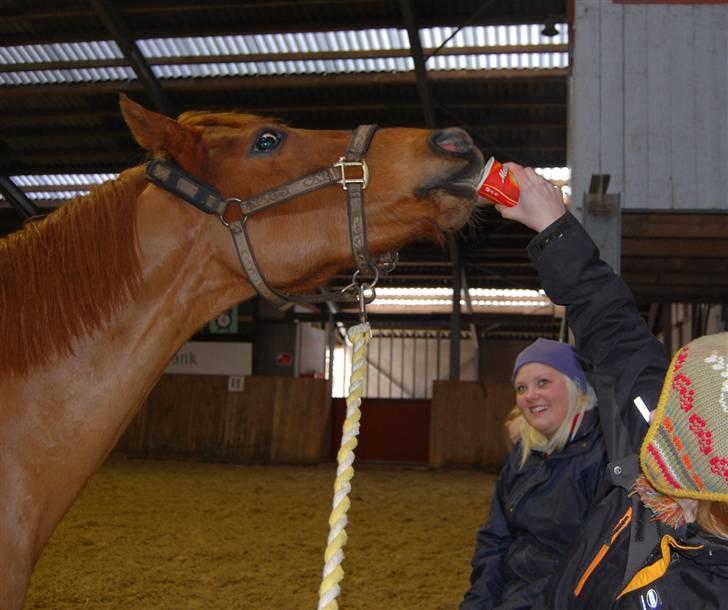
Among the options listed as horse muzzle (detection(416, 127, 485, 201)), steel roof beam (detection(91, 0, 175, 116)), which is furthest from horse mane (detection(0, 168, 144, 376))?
steel roof beam (detection(91, 0, 175, 116))

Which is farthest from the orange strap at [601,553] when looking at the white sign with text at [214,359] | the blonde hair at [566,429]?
the white sign with text at [214,359]

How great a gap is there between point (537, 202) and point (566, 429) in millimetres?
1137

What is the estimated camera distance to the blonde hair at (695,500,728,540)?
1.19 meters

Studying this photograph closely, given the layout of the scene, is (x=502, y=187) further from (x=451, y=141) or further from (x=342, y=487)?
(x=342, y=487)

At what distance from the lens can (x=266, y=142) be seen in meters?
1.86

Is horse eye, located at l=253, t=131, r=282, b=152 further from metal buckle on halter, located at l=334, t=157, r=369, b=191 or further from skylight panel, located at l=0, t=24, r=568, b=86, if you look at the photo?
skylight panel, located at l=0, t=24, r=568, b=86

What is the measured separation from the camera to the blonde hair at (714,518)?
3.90 feet

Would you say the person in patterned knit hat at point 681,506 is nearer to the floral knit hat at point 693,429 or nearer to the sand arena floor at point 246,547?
the floral knit hat at point 693,429

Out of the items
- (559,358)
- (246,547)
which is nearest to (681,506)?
(559,358)

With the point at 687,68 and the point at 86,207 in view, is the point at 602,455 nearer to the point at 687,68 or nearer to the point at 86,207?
the point at 86,207

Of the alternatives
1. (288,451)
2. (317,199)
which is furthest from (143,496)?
(317,199)

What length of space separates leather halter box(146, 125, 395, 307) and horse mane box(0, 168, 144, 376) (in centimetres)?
14

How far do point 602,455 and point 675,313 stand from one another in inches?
676

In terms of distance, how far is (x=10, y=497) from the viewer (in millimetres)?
1564
